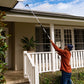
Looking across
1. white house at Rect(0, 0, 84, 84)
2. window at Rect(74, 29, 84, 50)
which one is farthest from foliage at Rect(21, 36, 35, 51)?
window at Rect(74, 29, 84, 50)

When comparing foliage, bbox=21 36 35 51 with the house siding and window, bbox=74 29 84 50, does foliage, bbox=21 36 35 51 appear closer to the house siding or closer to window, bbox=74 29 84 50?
the house siding

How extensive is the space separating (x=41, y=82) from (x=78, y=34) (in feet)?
18.7

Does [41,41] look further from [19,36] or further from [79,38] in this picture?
[79,38]

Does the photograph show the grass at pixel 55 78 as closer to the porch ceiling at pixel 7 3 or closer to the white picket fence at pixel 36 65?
the white picket fence at pixel 36 65

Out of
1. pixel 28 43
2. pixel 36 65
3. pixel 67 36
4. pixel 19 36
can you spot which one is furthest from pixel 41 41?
pixel 36 65

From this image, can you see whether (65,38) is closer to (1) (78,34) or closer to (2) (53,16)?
(1) (78,34)

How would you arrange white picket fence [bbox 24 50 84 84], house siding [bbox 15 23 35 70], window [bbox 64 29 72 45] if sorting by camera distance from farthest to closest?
1. window [bbox 64 29 72 45]
2. house siding [bbox 15 23 35 70]
3. white picket fence [bbox 24 50 84 84]

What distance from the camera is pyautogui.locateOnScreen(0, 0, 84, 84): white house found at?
5.68m

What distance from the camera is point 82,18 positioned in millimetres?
7328

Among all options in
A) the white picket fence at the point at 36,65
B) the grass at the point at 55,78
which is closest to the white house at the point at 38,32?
the white picket fence at the point at 36,65

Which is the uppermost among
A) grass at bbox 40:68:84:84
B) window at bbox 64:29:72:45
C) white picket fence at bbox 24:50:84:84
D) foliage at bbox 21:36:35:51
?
window at bbox 64:29:72:45

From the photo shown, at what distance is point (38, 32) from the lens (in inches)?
332

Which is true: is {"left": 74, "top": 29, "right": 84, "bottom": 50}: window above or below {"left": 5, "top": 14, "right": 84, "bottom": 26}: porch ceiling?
below

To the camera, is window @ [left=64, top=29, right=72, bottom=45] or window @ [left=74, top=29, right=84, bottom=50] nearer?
window @ [left=64, top=29, right=72, bottom=45]
